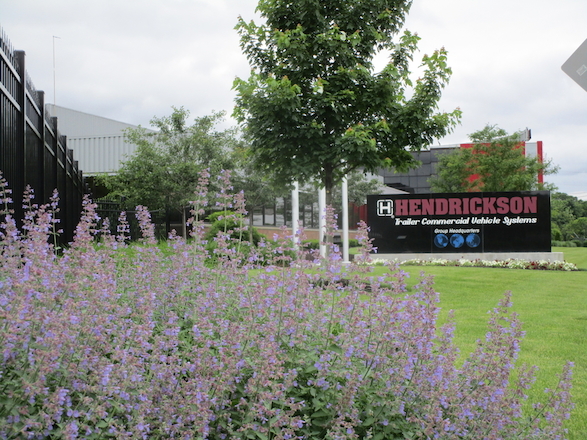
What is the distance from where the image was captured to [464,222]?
63.8 ft

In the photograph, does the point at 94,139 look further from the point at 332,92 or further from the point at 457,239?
the point at 332,92

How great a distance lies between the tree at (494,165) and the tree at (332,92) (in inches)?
854

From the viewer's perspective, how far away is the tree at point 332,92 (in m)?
9.14

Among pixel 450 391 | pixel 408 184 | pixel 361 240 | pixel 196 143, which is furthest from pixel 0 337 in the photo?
pixel 408 184

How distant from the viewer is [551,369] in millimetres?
5438

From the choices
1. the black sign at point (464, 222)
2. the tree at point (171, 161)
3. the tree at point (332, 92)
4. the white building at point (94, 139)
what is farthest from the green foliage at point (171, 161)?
the tree at point (332, 92)

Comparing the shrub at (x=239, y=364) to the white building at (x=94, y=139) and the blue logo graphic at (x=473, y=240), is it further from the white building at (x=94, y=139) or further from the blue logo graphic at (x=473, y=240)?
the white building at (x=94, y=139)

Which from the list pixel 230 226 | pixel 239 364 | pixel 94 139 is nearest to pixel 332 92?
pixel 230 226

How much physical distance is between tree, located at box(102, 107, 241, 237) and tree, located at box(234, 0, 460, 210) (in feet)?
44.0

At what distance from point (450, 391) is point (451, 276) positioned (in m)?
11.7

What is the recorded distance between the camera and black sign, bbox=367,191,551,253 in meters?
19.3

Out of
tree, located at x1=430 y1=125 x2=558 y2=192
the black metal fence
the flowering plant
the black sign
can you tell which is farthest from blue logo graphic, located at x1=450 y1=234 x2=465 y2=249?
the black metal fence

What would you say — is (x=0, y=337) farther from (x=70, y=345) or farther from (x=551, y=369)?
(x=551, y=369)

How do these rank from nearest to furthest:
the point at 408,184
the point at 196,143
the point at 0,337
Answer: the point at 0,337 < the point at 196,143 < the point at 408,184
